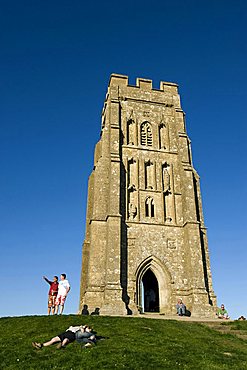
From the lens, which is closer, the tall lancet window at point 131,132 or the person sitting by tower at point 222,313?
the person sitting by tower at point 222,313

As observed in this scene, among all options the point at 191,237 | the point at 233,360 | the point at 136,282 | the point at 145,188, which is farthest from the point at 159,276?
the point at 233,360

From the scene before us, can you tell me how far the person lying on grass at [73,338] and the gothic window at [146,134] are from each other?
1964 cm

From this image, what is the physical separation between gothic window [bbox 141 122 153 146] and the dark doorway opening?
10.7 metres

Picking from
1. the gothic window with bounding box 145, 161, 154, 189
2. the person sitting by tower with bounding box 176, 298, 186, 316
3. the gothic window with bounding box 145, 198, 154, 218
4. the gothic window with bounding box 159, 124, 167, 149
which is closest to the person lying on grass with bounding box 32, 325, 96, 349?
the person sitting by tower with bounding box 176, 298, 186, 316

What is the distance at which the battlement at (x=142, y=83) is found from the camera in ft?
99.5

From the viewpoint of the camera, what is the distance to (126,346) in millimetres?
10164

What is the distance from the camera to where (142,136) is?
28734 millimetres

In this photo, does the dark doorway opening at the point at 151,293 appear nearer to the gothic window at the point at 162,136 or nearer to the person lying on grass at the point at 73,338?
the gothic window at the point at 162,136

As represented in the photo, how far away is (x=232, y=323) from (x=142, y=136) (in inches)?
664

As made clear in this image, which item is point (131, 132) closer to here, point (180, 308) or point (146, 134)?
point (146, 134)

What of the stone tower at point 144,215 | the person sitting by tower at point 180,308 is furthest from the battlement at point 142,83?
the person sitting by tower at point 180,308

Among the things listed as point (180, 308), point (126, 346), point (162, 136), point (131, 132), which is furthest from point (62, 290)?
point (162, 136)

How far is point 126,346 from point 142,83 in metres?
25.3

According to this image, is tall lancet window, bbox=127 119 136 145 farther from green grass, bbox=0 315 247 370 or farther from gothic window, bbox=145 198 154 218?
green grass, bbox=0 315 247 370
